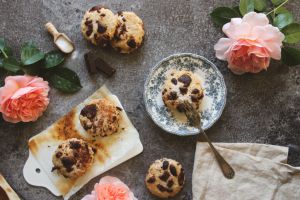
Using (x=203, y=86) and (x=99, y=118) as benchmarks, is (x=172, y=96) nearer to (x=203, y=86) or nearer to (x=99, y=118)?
(x=203, y=86)

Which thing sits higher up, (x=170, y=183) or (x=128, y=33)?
(x=128, y=33)

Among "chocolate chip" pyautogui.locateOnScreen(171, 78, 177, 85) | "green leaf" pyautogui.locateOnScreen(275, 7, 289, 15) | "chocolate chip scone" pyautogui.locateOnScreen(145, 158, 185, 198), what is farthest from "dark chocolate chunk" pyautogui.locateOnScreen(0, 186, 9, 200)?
"green leaf" pyautogui.locateOnScreen(275, 7, 289, 15)

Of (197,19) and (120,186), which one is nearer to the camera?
(120,186)

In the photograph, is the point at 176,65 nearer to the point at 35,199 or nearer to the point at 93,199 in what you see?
the point at 93,199

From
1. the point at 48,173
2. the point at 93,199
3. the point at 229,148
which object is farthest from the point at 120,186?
the point at 229,148

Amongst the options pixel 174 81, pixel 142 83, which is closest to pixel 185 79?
pixel 174 81

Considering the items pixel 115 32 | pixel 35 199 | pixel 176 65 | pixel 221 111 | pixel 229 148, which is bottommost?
pixel 35 199

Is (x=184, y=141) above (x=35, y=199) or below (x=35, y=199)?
above
